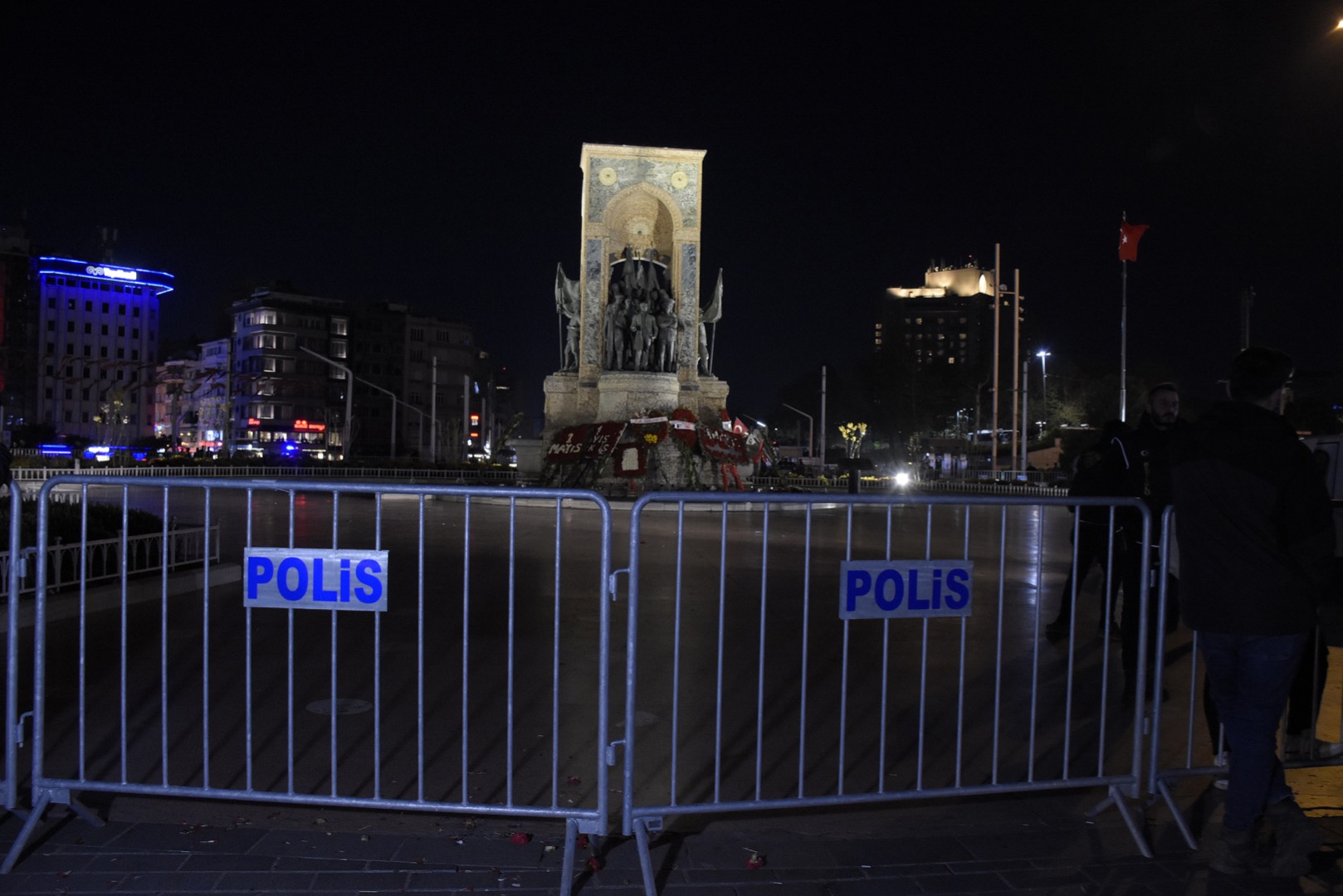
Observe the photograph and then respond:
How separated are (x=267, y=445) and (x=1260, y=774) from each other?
95113 millimetres

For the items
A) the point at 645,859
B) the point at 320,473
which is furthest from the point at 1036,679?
the point at 320,473

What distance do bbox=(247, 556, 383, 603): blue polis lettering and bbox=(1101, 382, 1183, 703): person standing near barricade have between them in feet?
15.4

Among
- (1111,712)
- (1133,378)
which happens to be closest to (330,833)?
(1111,712)

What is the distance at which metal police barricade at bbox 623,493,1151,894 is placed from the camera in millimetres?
4320

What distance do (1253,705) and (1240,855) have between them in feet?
1.95

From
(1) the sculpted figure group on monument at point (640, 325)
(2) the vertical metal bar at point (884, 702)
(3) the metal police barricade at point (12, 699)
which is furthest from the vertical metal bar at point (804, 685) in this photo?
(1) the sculpted figure group on monument at point (640, 325)

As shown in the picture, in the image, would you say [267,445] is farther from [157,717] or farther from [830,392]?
[157,717]

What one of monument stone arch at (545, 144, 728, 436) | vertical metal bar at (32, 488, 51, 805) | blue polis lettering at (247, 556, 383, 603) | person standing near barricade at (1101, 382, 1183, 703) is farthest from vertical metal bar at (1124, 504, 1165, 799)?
monument stone arch at (545, 144, 728, 436)

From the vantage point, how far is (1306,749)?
Result: 5.06 meters

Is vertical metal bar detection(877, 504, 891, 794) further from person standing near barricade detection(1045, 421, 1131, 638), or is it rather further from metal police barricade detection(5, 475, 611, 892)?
person standing near barricade detection(1045, 421, 1131, 638)

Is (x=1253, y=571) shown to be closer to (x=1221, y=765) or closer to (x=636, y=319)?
(x=1221, y=765)

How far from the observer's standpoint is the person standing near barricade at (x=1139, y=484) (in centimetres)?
642

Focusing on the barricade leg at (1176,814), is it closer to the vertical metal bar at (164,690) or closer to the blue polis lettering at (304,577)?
the blue polis lettering at (304,577)

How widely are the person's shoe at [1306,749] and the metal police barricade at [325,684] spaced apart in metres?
3.53
